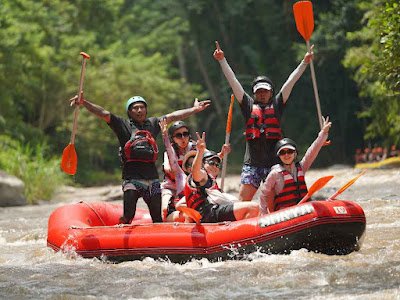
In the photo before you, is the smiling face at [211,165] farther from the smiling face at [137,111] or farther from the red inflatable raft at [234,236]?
the smiling face at [137,111]

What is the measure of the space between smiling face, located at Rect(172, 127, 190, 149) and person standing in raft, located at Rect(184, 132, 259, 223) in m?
0.81

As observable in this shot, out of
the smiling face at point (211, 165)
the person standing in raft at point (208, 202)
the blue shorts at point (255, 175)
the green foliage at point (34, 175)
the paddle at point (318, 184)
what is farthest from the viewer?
the green foliage at point (34, 175)

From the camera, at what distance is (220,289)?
20.0ft

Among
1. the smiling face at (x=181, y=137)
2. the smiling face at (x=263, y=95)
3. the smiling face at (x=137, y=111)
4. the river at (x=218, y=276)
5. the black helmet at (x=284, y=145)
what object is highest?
the smiling face at (x=263, y=95)

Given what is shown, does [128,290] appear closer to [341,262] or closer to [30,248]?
[341,262]

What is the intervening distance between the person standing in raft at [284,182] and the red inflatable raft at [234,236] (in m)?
0.25

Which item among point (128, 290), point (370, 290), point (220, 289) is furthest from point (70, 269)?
point (370, 290)

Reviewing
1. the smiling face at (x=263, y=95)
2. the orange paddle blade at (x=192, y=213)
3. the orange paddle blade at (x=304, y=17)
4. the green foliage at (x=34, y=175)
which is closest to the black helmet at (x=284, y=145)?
the smiling face at (x=263, y=95)

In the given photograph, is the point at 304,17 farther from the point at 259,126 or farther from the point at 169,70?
the point at 169,70

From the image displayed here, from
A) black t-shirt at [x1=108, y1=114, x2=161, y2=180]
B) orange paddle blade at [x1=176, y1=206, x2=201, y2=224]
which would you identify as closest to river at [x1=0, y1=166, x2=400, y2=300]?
orange paddle blade at [x1=176, y1=206, x2=201, y2=224]

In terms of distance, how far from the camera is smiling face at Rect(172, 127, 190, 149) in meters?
8.37

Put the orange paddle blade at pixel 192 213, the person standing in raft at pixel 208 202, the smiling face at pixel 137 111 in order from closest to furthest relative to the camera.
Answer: the orange paddle blade at pixel 192 213 < the person standing in raft at pixel 208 202 < the smiling face at pixel 137 111

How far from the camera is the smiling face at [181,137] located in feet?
27.5

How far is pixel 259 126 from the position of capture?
25.3ft
